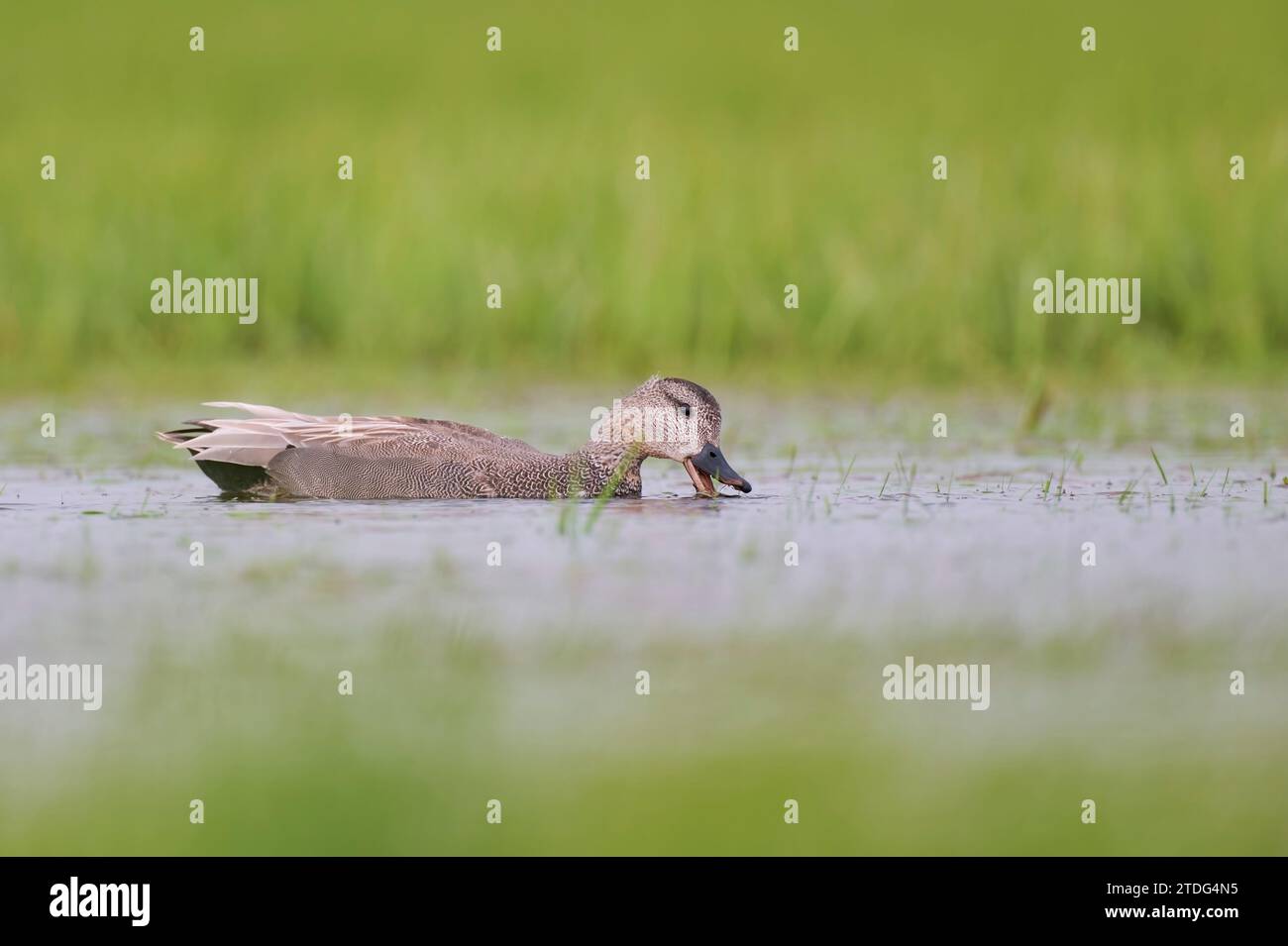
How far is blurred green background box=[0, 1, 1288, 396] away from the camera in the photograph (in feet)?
39.8

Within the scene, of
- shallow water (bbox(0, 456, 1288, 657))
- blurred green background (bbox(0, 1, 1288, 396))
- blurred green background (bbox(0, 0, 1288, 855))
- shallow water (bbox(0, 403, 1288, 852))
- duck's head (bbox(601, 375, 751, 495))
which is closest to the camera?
shallow water (bbox(0, 403, 1288, 852))

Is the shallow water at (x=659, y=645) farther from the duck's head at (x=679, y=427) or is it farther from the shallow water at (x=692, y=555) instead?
the duck's head at (x=679, y=427)

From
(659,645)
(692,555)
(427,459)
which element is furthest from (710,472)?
(659,645)

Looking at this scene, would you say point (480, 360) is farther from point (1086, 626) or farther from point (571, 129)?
point (1086, 626)

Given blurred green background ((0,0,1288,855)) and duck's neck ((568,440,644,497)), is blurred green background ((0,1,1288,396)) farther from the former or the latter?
duck's neck ((568,440,644,497))

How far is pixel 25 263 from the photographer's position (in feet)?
41.4

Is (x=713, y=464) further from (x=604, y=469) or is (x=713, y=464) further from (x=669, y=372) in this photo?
(x=669, y=372)

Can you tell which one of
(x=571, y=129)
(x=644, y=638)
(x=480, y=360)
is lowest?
(x=644, y=638)

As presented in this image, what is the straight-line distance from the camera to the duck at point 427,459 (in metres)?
8.05

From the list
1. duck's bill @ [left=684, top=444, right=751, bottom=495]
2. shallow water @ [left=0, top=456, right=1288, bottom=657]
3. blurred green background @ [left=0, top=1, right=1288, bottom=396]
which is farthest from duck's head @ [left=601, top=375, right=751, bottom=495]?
blurred green background @ [left=0, top=1, right=1288, bottom=396]

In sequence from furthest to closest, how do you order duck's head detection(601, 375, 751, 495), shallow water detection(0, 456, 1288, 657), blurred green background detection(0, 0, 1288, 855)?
duck's head detection(601, 375, 751, 495)
shallow water detection(0, 456, 1288, 657)
blurred green background detection(0, 0, 1288, 855)
